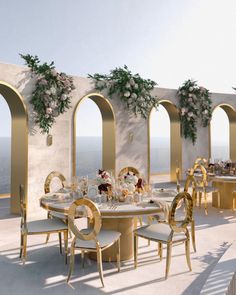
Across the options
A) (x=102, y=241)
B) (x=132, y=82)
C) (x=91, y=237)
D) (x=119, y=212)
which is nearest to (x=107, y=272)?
(x=102, y=241)

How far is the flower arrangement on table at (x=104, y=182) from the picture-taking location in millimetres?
3896

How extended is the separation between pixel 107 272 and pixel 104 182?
109 centimetres

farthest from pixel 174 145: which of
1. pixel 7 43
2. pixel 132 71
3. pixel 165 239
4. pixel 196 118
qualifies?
pixel 165 239

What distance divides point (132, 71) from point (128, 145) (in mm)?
2099

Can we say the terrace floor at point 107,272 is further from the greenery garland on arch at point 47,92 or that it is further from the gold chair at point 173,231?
the greenery garland on arch at point 47,92

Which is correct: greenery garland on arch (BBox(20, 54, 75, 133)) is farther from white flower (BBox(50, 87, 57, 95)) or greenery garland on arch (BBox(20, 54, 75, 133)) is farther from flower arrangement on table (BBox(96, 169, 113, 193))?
flower arrangement on table (BBox(96, 169, 113, 193))

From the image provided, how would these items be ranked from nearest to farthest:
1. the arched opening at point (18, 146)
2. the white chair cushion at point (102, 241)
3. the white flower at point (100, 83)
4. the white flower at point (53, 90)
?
the white chair cushion at point (102, 241) → the arched opening at point (18, 146) → the white flower at point (53, 90) → the white flower at point (100, 83)

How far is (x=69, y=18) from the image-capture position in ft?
27.5

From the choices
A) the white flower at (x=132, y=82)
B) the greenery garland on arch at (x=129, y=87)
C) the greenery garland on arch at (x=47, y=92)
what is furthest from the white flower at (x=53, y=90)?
the white flower at (x=132, y=82)

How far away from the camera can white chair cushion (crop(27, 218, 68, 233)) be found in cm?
386

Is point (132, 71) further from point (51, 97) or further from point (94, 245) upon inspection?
point (94, 245)

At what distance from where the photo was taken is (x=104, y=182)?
403 centimetres

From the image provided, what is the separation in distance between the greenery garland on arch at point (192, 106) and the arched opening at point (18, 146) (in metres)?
5.57

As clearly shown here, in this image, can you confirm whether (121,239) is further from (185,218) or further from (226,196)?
(226,196)
